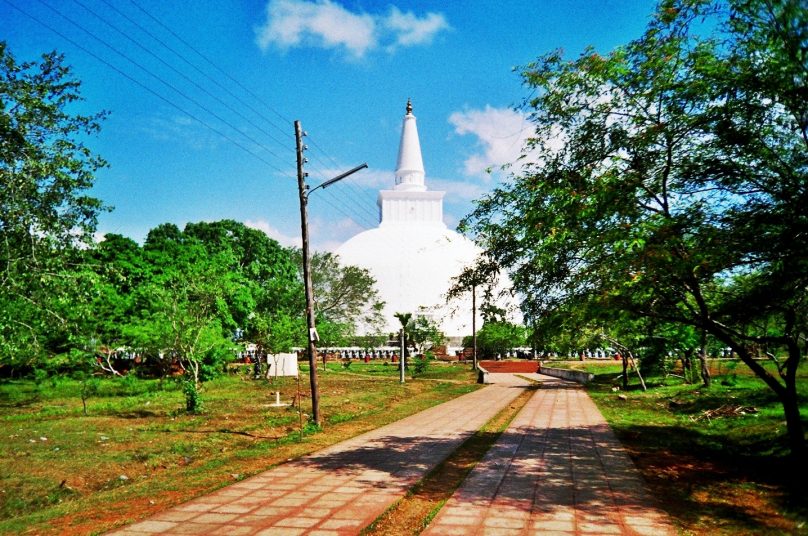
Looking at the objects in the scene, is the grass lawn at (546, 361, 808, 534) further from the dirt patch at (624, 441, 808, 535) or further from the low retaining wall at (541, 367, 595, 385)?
the low retaining wall at (541, 367, 595, 385)

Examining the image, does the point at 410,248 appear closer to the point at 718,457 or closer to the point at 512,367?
the point at 512,367

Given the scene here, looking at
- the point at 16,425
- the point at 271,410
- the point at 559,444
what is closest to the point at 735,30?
the point at 559,444

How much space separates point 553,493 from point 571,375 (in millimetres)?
26231

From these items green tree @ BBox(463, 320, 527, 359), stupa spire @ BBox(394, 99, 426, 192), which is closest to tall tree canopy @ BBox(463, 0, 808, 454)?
green tree @ BBox(463, 320, 527, 359)

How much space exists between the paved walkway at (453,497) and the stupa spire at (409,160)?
62.1 metres

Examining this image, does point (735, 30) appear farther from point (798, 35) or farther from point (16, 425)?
point (16, 425)

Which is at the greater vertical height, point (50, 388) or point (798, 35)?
point (798, 35)

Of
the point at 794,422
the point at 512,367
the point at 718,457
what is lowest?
the point at 512,367

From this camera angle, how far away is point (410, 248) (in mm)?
71875

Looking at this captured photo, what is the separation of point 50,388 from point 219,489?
20410 millimetres

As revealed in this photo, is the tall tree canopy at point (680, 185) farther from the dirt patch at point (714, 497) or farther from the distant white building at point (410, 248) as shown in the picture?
the distant white building at point (410, 248)

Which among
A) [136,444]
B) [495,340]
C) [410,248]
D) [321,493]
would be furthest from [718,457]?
[410,248]

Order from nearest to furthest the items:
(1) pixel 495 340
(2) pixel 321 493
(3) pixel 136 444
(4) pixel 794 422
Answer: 1. (2) pixel 321 493
2. (4) pixel 794 422
3. (3) pixel 136 444
4. (1) pixel 495 340

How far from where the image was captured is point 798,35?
556cm
